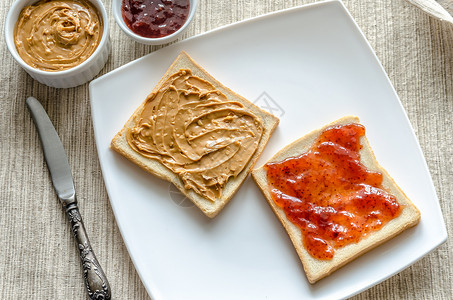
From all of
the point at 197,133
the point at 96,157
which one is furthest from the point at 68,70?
the point at 197,133

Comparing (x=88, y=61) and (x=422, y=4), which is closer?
(x=88, y=61)

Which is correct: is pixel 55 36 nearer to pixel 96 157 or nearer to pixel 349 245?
pixel 96 157

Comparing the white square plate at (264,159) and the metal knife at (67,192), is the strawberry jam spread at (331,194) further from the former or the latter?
the metal knife at (67,192)

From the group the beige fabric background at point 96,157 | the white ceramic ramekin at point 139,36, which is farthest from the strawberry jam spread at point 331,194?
the white ceramic ramekin at point 139,36

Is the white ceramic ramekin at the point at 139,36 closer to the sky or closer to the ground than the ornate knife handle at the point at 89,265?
closer to the sky

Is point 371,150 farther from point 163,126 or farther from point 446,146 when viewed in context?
point 163,126

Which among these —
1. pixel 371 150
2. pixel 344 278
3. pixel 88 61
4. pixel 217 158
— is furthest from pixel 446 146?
pixel 88 61
